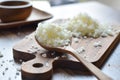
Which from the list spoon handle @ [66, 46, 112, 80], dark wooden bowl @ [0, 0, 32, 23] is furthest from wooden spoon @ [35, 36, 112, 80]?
dark wooden bowl @ [0, 0, 32, 23]

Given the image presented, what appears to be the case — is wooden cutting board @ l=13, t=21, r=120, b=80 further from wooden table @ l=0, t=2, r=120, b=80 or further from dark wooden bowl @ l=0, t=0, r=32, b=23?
dark wooden bowl @ l=0, t=0, r=32, b=23

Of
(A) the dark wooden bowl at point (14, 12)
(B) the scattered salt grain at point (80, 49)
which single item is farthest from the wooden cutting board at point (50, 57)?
(A) the dark wooden bowl at point (14, 12)

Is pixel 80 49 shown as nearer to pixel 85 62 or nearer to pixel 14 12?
pixel 85 62

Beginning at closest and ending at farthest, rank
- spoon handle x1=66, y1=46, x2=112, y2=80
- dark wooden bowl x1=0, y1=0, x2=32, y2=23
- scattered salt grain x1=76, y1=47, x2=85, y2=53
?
1. spoon handle x1=66, y1=46, x2=112, y2=80
2. scattered salt grain x1=76, y1=47, x2=85, y2=53
3. dark wooden bowl x1=0, y1=0, x2=32, y2=23

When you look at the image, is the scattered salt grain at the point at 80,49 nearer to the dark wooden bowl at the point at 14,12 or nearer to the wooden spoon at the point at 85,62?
the wooden spoon at the point at 85,62

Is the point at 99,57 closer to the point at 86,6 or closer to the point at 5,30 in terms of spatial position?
the point at 5,30

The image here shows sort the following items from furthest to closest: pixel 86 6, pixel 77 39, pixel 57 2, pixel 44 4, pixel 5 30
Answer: pixel 57 2 < pixel 86 6 < pixel 44 4 < pixel 5 30 < pixel 77 39

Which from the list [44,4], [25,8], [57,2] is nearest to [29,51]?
[25,8]

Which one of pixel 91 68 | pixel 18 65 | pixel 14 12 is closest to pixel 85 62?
pixel 91 68
